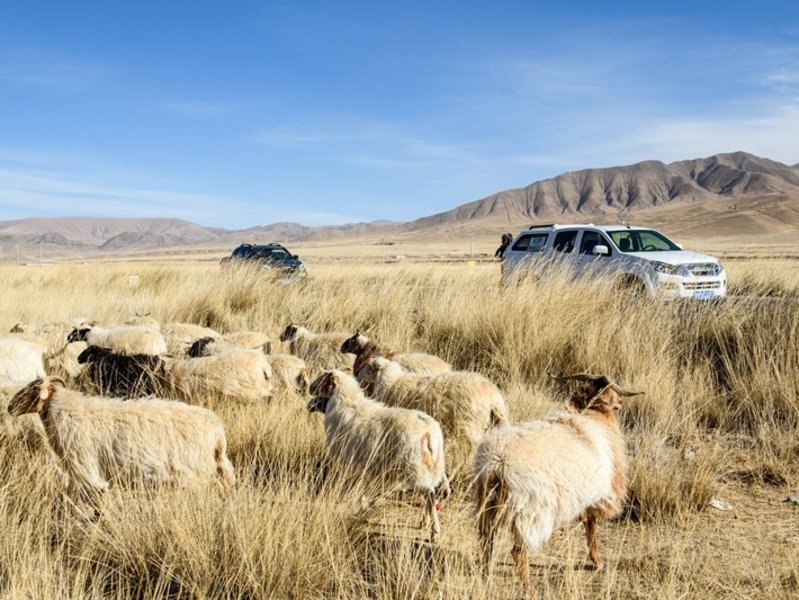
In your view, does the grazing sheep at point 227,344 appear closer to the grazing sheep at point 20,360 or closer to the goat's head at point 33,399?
the grazing sheep at point 20,360

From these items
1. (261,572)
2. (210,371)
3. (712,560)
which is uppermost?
(210,371)

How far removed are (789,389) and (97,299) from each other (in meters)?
14.2

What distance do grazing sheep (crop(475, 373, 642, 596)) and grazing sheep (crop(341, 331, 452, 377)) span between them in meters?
3.15

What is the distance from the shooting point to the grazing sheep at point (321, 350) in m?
8.27

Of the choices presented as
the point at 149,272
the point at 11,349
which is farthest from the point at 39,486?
the point at 149,272

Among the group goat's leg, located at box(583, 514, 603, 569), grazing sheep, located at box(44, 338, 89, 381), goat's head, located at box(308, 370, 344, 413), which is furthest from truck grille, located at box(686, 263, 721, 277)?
grazing sheep, located at box(44, 338, 89, 381)

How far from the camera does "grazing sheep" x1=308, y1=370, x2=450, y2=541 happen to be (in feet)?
14.4

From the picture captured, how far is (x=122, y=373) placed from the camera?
278 inches

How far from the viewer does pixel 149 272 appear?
2011 centimetres

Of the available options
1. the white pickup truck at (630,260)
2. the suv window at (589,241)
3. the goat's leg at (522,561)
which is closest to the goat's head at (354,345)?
the white pickup truck at (630,260)

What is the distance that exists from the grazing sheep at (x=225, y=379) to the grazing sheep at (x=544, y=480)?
11.3 feet

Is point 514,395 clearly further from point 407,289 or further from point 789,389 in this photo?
point 407,289

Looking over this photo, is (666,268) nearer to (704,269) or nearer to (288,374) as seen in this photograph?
(704,269)

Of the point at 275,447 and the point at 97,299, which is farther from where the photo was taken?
the point at 97,299
